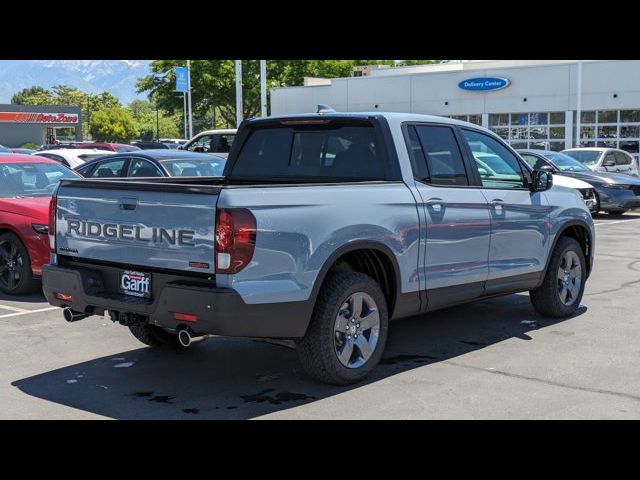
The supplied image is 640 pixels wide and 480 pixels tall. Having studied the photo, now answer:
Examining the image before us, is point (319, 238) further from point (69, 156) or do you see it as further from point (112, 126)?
point (112, 126)

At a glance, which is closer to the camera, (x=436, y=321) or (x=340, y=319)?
(x=340, y=319)

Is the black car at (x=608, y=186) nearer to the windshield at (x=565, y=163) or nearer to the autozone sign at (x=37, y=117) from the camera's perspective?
the windshield at (x=565, y=163)

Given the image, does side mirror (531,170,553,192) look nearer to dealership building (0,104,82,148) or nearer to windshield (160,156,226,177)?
windshield (160,156,226,177)

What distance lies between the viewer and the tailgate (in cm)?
493

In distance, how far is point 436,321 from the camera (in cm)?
781

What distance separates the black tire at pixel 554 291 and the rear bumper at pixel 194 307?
3297 mm

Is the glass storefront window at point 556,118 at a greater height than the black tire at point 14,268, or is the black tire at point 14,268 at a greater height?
the glass storefront window at point 556,118

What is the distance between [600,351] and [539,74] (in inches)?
1412

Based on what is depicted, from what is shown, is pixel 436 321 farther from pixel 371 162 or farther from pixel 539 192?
pixel 371 162

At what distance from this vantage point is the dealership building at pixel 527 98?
123 feet

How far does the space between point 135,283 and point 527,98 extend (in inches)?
1501

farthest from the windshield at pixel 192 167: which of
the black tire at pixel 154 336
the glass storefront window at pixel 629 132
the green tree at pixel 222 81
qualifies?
the green tree at pixel 222 81
